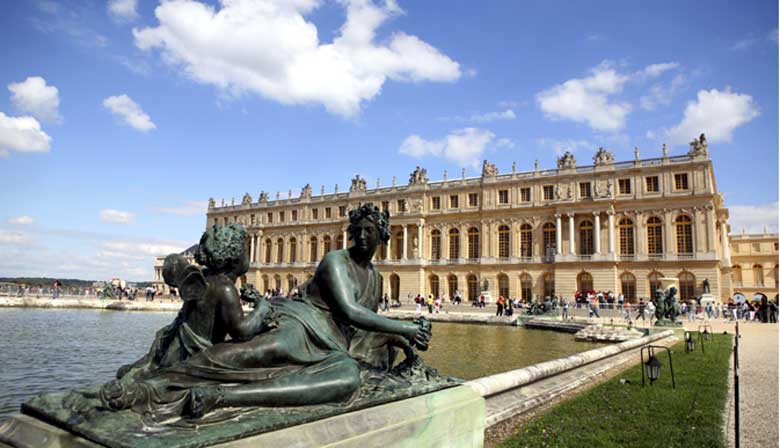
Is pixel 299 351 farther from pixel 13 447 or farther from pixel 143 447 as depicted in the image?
pixel 13 447

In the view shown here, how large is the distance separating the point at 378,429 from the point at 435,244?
47206 millimetres

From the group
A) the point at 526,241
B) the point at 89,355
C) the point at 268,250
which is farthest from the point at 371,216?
the point at 268,250

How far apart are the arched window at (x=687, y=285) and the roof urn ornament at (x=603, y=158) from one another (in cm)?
1038

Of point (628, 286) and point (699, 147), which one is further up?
point (699, 147)

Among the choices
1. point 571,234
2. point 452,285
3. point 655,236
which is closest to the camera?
point 655,236

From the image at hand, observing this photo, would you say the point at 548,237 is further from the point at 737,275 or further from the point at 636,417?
the point at 636,417

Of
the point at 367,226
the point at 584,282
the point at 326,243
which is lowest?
the point at 584,282

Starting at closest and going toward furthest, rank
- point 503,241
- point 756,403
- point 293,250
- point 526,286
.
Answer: point 756,403 < point 526,286 < point 503,241 < point 293,250

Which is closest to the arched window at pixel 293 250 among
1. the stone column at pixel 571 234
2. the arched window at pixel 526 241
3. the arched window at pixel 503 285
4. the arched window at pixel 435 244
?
the arched window at pixel 435 244

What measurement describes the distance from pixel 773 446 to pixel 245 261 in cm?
508

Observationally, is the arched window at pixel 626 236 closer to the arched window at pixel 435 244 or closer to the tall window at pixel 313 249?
the arched window at pixel 435 244

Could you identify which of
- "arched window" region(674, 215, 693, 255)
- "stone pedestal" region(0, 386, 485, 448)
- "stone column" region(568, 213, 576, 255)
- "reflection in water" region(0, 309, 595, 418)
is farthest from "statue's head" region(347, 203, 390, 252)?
"arched window" region(674, 215, 693, 255)

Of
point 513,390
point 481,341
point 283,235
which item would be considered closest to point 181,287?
point 513,390

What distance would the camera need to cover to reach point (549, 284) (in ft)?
139
